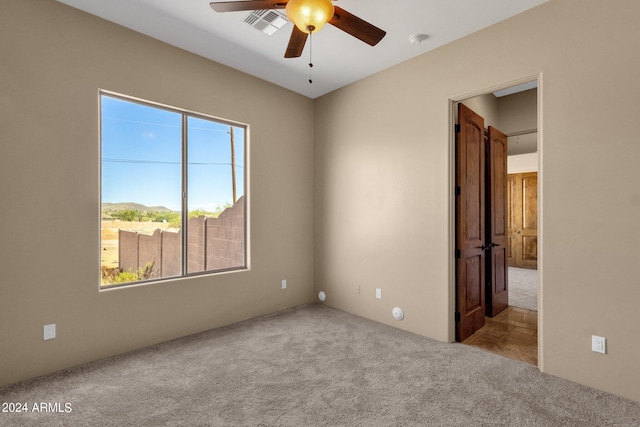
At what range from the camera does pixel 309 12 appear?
5.52 feet

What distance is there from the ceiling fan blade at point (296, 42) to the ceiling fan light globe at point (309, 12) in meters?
0.30

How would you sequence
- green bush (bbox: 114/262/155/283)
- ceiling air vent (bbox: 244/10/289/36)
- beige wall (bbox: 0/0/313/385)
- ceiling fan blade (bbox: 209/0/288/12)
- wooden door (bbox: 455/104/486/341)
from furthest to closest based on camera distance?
1. wooden door (bbox: 455/104/486/341)
2. green bush (bbox: 114/262/155/283)
3. ceiling air vent (bbox: 244/10/289/36)
4. beige wall (bbox: 0/0/313/385)
5. ceiling fan blade (bbox: 209/0/288/12)

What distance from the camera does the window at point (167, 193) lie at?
2.97m

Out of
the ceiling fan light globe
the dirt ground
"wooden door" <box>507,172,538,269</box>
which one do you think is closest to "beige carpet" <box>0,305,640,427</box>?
the dirt ground

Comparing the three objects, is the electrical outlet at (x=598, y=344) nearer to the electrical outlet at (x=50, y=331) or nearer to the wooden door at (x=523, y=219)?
the electrical outlet at (x=50, y=331)

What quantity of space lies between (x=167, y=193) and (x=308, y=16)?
237 cm

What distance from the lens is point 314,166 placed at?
4.59 m

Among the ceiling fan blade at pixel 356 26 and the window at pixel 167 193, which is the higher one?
the ceiling fan blade at pixel 356 26

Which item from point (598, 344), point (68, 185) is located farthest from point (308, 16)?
point (598, 344)

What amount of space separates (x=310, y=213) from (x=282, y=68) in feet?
6.31

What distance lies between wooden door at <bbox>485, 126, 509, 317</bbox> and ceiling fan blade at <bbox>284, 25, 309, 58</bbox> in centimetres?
279

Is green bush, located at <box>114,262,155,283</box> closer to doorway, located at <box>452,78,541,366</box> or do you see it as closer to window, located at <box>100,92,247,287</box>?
window, located at <box>100,92,247,287</box>

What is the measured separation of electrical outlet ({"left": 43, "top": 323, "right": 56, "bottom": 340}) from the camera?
2.49 m

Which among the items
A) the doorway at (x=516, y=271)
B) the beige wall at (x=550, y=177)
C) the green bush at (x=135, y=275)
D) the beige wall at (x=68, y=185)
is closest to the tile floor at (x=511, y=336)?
the doorway at (x=516, y=271)
